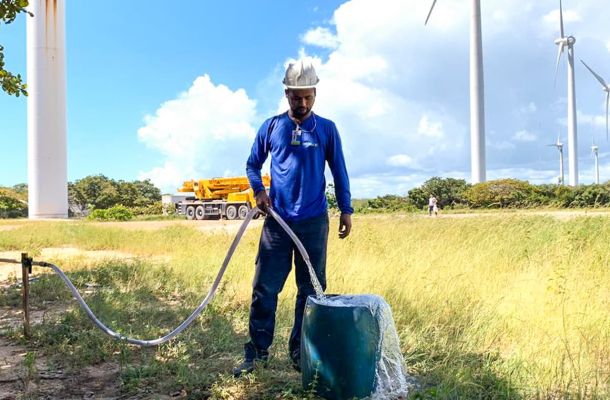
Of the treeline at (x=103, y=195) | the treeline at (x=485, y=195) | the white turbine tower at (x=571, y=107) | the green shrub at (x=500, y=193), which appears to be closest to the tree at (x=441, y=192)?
the treeline at (x=485, y=195)

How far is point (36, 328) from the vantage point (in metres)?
4.45

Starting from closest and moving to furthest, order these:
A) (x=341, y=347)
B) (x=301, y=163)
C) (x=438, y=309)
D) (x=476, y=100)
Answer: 1. (x=341, y=347)
2. (x=301, y=163)
3. (x=438, y=309)
4. (x=476, y=100)

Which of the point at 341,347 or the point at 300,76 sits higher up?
the point at 300,76

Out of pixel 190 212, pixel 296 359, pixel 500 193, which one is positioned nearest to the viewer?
pixel 296 359

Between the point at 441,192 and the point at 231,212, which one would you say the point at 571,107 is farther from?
the point at 231,212

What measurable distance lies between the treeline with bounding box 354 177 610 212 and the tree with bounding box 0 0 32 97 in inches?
845

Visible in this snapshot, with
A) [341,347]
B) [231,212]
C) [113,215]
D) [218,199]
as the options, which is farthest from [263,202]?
[113,215]

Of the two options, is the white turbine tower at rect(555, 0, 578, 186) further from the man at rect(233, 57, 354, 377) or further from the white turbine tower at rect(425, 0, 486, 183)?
the man at rect(233, 57, 354, 377)

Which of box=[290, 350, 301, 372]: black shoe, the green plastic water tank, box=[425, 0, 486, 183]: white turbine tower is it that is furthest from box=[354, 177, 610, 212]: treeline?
the green plastic water tank

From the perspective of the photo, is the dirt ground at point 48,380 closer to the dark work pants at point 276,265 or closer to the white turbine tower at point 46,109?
the dark work pants at point 276,265

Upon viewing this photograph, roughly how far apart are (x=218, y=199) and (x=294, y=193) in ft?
76.5

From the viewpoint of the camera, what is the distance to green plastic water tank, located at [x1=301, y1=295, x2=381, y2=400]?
257 cm

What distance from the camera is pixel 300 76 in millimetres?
2936

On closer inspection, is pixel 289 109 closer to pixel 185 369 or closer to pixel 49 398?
pixel 185 369
